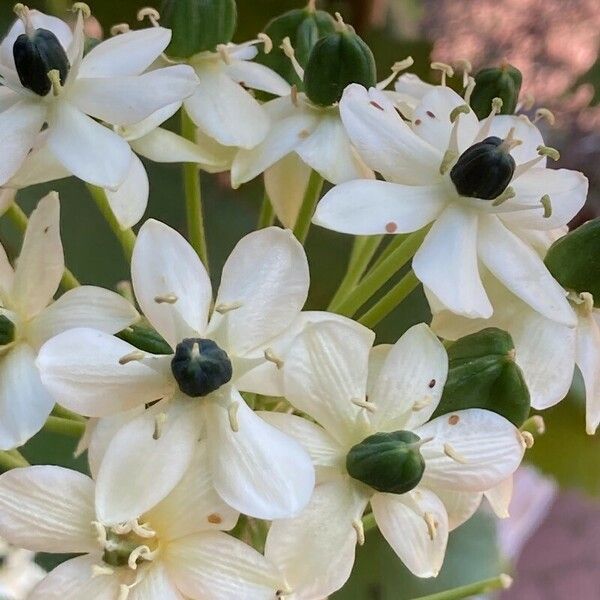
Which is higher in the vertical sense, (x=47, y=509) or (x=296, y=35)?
(x=296, y=35)

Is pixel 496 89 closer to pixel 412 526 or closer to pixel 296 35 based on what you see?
pixel 296 35

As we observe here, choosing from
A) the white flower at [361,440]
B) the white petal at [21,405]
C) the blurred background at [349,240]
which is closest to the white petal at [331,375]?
the white flower at [361,440]

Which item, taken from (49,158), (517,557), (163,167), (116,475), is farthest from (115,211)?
(517,557)

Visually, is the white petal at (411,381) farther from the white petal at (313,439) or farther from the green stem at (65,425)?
the green stem at (65,425)

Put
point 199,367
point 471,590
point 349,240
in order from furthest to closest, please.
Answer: point 349,240 → point 471,590 → point 199,367

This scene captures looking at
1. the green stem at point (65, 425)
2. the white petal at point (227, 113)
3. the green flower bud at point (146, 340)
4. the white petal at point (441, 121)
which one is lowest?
the green stem at point (65, 425)

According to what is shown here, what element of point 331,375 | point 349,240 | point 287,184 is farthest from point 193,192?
point 349,240
